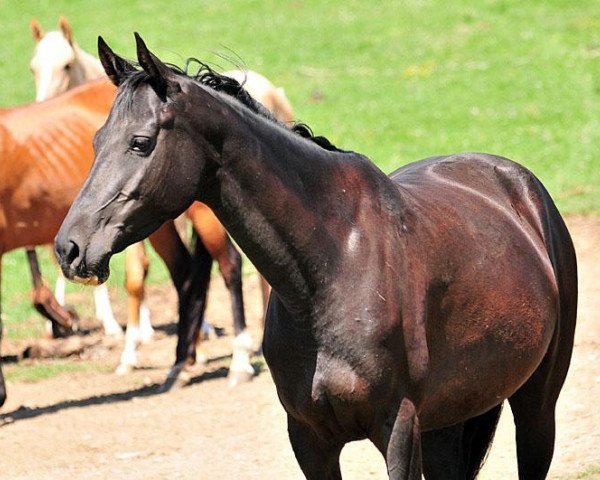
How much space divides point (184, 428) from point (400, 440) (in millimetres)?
3636

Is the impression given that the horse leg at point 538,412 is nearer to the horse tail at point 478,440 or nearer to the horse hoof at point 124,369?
the horse tail at point 478,440

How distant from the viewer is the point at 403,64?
825 inches

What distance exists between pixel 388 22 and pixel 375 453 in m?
17.9

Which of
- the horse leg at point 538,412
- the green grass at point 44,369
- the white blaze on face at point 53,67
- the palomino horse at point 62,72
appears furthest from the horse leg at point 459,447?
the white blaze on face at point 53,67

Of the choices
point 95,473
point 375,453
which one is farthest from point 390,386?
point 95,473

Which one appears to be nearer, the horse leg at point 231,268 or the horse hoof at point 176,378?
the horse leg at point 231,268

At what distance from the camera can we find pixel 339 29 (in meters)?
23.2

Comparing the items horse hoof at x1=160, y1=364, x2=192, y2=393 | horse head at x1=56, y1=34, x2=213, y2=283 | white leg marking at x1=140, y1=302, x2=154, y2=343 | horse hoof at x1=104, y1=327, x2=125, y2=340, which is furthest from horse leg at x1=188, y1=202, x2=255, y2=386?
horse head at x1=56, y1=34, x2=213, y2=283

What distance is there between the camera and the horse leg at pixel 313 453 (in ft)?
13.4

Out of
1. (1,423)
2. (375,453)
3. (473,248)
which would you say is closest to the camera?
(473,248)

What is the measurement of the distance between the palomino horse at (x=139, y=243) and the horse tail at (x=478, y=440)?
239 centimetres

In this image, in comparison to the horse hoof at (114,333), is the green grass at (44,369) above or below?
above

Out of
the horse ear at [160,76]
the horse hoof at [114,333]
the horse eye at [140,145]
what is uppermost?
the horse ear at [160,76]

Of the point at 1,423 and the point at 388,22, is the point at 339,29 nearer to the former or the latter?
the point at 388,22
